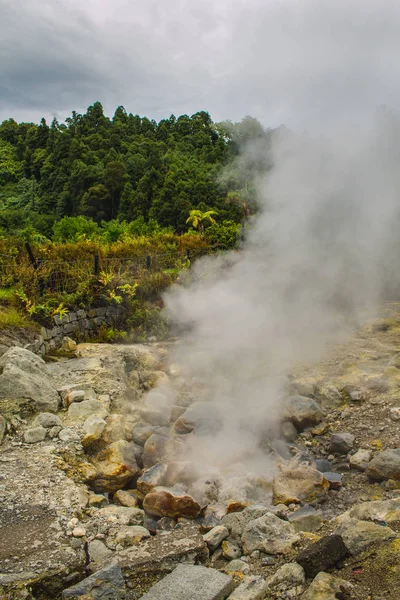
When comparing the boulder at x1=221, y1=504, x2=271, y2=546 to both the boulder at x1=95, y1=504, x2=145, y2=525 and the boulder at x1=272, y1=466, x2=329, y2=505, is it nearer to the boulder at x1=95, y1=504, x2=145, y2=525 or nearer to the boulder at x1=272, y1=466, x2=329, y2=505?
the boulder at x1=272, y1=466, x2=329, y2=505

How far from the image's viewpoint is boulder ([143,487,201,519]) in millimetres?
3848

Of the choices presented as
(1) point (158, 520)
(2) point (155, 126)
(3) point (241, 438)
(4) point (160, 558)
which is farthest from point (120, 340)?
(2) point (155, 126)

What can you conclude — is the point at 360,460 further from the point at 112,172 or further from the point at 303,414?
the point at 112,172

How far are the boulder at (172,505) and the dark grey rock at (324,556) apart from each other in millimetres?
1322

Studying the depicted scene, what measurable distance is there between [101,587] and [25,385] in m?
2.86

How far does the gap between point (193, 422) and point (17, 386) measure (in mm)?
1957

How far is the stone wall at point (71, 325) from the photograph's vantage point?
7.64 meters

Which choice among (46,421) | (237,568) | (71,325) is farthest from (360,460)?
(71,325)

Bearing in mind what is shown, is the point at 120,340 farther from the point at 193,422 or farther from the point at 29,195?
the point at 29,195

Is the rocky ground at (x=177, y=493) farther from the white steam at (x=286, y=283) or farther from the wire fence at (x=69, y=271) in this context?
the wire fence at (x=69, y=271)

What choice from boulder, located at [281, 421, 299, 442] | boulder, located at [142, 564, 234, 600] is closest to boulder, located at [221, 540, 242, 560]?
boulder, located at [142, 564, 234, 600]

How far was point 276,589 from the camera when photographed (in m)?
2.66

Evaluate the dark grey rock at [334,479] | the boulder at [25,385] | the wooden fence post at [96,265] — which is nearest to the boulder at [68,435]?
the boulder at [25,385]

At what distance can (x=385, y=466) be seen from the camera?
4.09 m
